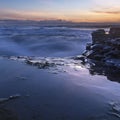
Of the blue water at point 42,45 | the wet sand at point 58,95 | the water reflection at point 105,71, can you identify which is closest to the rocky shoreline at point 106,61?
the water reflection at point 105,71

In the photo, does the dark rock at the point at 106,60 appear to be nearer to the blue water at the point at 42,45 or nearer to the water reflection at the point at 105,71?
the water reflection at the point at 105,71

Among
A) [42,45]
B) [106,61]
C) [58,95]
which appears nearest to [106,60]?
[106,61]

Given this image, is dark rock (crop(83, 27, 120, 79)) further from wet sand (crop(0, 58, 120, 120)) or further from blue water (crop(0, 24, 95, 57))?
blue water (crop(0, 24, 95, 57))

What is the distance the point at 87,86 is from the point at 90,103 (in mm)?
1733

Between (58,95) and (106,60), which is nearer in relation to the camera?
(58,95)

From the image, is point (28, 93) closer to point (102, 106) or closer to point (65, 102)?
point (65, 102)

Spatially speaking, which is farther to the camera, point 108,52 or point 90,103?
point 108,52

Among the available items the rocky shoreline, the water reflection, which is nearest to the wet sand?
the water reflection

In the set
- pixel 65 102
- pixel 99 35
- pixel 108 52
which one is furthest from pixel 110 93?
pixel 99 35

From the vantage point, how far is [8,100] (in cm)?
622

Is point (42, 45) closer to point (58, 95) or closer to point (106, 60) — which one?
point (106, 60)

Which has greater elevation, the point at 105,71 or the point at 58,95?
the point at 58,95

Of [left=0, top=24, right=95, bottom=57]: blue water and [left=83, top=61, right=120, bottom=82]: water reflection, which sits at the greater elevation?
[left=83, top=61, right=120, bottom=82]: water reflection

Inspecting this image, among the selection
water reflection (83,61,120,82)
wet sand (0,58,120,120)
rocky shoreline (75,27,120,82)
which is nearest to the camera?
wet sand (0,58,120,120)
